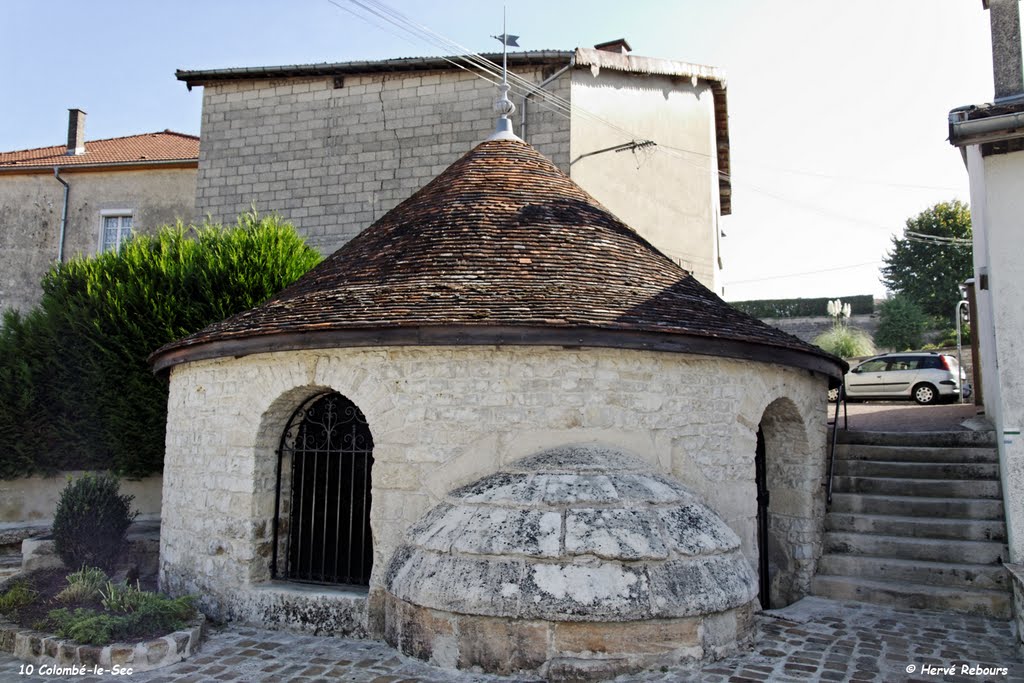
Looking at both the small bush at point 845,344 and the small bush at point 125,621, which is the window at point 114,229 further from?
the small bush at point 845,344

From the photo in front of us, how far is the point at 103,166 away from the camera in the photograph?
1697 cm

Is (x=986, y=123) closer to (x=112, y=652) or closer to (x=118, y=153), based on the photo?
(x=112, y=652)

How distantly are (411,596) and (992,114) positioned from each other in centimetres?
558

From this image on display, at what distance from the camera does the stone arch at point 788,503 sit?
723cm

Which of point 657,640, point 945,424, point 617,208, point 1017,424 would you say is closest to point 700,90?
point 617,208

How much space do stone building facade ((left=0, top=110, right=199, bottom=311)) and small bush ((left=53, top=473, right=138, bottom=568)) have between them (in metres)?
9.96

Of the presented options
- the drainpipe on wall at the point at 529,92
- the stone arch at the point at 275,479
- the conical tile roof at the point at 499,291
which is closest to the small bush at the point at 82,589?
the stone arch at the point at 275,479

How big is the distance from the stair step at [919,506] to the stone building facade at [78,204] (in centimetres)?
1411

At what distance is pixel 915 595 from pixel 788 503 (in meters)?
1.31

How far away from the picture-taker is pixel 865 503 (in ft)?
25.5

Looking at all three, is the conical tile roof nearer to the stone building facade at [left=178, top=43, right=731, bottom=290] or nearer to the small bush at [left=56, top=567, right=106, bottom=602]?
the small bush at [left=56, top=567, right=106, bottom=602]

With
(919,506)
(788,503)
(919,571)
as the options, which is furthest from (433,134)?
(919,571)

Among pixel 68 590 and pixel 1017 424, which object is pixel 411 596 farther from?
pixel 1017 424

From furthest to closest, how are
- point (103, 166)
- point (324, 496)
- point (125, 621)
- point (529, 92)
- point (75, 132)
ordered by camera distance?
point (75, 132) → point (103, 166) → point (529, 92) → point (324, 496) → point (125, 621)
